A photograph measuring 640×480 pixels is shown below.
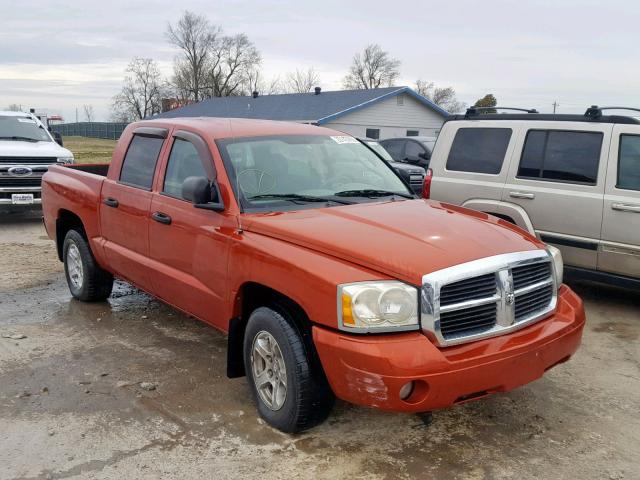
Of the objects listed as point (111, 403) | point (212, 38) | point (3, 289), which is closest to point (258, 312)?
point (111, 403)

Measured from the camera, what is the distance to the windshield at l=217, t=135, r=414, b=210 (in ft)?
13.3

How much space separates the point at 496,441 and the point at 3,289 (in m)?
5.67

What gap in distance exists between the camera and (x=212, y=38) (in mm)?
72125

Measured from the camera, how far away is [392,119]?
1287 inches

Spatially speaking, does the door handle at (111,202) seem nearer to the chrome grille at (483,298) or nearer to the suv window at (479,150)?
the chrome grille at (483,298)

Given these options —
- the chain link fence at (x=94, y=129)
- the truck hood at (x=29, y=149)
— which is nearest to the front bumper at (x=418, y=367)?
the truck hood at (x=29, y=149)

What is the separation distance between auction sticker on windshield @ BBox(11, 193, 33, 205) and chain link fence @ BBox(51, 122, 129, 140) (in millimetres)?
51924

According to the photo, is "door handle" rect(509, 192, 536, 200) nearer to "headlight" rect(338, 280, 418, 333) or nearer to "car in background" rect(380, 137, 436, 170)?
"headlight" rect(338, 280, 418, 333)

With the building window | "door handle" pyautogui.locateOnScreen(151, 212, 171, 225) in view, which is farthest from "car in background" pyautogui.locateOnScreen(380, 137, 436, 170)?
the building window

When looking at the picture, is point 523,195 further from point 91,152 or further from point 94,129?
point 94,129

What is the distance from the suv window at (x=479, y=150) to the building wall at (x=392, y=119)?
23.8m

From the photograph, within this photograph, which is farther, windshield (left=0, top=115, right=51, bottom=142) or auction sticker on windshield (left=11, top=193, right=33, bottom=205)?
windshield (left=0, top=115, right=51, bottom=142)

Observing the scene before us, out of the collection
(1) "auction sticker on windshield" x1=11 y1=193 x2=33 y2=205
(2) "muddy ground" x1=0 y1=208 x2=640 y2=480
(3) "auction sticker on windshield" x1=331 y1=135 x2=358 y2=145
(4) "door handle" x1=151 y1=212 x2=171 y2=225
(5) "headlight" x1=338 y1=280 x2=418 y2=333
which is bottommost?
(2) "muddy ground" x1=0 y1=208 x2=640 y2=480

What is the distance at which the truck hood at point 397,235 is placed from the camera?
314 centimetres
